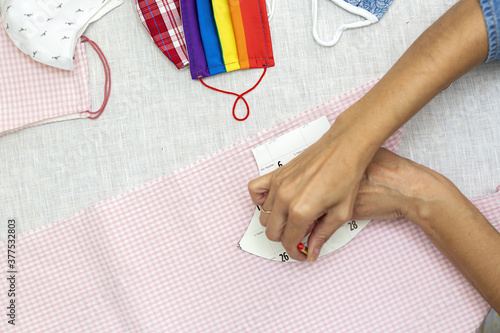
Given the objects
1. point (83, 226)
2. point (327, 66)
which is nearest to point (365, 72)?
point (327, 66)

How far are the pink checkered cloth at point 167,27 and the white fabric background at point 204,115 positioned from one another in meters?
0.02

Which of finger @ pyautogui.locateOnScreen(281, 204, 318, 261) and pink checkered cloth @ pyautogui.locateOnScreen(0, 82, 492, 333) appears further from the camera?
pink checkered cloth @ pyautogui.locateOnScreen(0, 82, 492, 333)

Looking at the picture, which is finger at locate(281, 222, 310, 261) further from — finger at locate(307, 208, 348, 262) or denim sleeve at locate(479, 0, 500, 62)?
denim sleeve at locate(479, 0, 500, 62)

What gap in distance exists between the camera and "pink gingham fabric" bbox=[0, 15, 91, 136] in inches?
36.1

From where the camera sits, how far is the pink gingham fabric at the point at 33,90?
92cm

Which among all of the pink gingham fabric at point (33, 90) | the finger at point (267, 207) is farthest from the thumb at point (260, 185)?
the pink gingham fabric at point (33, 90)

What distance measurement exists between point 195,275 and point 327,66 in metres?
0.54

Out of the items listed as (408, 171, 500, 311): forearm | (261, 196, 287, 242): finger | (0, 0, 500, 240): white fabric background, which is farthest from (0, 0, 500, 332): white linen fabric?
(261, 196, 287, 242): finger

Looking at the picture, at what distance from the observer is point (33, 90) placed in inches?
36.4

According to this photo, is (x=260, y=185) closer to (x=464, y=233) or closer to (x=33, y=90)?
(x=464, y=233)

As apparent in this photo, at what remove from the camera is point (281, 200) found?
76cm

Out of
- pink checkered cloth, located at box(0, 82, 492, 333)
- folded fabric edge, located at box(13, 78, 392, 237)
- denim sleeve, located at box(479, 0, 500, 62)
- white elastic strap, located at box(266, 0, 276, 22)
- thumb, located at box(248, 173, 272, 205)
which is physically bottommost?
pink checkered cloth, located at box(0, 82, 492, 333)

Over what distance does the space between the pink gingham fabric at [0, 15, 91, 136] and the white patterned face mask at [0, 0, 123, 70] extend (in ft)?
0.10

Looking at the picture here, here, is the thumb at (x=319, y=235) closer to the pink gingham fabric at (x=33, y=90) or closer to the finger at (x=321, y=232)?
the finger at (x=321, y=232)
